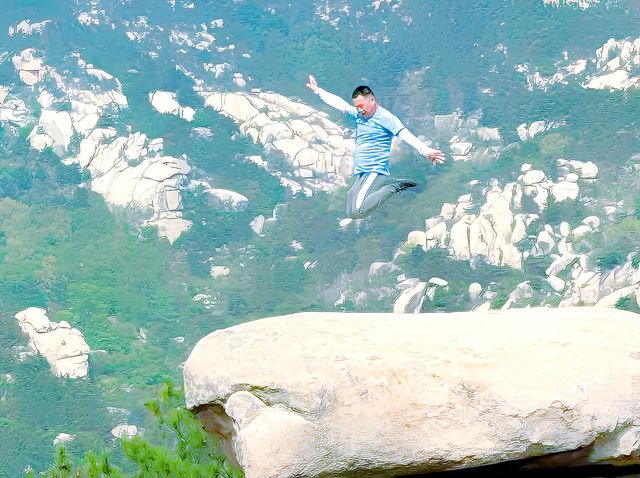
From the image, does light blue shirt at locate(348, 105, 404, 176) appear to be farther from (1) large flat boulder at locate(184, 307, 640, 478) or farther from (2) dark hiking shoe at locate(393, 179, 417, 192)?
(1) large flat boulder at locate(184, 307, 640, 478)

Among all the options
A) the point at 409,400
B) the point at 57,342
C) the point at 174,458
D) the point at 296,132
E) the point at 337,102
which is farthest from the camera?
the point at 296,132

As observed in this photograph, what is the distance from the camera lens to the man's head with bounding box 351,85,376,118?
5922 mm

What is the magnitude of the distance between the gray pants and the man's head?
364 mm

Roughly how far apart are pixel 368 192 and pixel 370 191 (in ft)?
0.04

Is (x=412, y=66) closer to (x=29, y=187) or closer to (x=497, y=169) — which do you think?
(x=497, y=169)

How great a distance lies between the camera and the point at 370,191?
5.89m

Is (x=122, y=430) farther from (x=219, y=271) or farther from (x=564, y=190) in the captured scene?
(x=564, y=190)

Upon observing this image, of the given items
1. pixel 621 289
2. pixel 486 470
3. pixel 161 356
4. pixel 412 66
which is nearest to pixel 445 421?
pixel 486 470

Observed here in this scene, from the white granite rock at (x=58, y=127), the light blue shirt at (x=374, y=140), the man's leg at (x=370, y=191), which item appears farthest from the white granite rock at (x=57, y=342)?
the light blue shirt at (x=374, y=140)

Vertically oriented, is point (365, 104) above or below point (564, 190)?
above

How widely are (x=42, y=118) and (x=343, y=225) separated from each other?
407 centimetres

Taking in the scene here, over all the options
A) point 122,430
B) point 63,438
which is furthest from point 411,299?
point 63,438

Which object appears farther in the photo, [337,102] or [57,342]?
[57,342]

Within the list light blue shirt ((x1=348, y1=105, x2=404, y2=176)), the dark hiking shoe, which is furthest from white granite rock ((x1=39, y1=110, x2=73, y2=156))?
the dark hiking shoe
